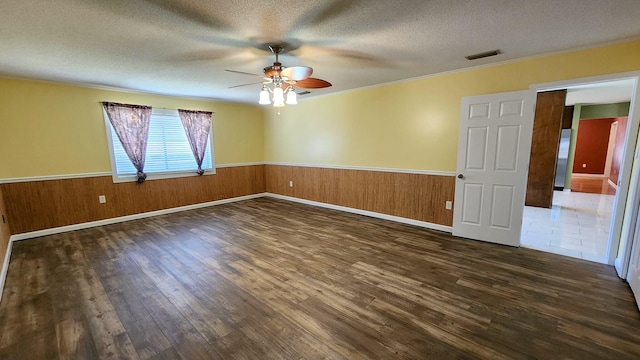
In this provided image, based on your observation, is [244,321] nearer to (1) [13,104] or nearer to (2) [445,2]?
(2) [445,2]

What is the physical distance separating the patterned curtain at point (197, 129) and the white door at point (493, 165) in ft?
15.8

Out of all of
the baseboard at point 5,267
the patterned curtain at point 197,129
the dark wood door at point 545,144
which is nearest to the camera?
the baseboard at point 5,267

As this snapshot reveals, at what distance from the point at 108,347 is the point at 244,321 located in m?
0.89

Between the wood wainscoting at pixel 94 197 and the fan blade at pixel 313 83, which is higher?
the fan blade at pixel 313 83

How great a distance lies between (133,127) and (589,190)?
10.8 metres

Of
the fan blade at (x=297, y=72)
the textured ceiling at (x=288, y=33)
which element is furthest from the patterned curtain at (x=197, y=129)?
the fan blade at (x=297, y=72)

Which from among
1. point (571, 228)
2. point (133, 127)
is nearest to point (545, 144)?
point (571, 228)

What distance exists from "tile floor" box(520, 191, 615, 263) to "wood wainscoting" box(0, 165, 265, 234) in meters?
5.72

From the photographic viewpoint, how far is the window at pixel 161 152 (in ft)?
15.0

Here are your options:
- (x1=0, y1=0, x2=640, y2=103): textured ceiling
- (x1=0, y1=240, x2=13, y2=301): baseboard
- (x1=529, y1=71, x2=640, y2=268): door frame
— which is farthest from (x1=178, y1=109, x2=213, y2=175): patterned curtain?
(x1=529, y1=71, x2=640, y2=268): door frame

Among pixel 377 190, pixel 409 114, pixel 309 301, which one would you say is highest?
pixel 409 114

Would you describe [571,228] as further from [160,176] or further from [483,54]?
[160,176]

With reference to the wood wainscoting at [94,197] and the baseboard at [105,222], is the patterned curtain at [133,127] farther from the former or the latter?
the baseboard at [105,222]

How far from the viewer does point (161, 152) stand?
16.7 feet
